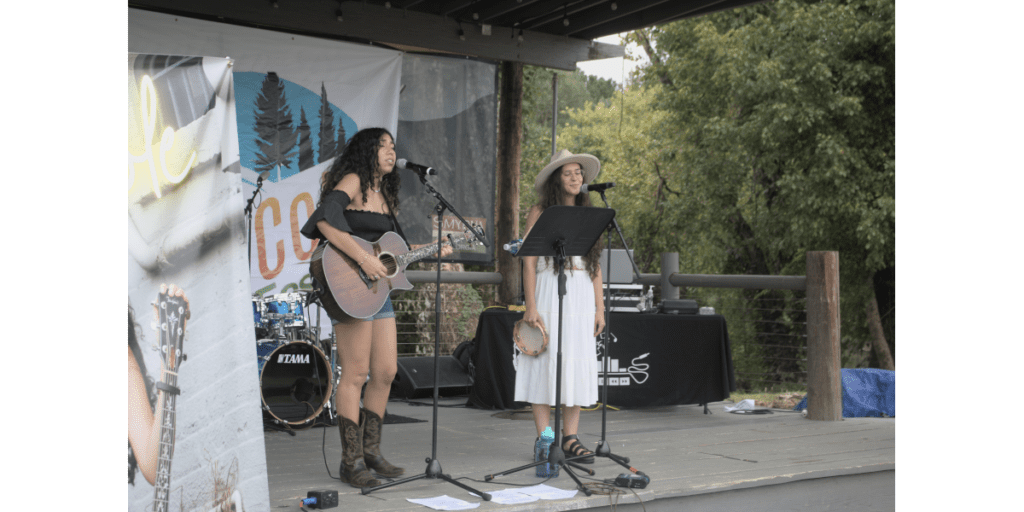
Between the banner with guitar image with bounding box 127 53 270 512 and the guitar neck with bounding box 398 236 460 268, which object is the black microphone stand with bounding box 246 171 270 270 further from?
the banner with guitar image with bounding box 127 53 270 512

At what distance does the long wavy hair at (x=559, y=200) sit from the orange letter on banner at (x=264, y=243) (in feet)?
8.05

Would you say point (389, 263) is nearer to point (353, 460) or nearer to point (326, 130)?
point (353, 460)

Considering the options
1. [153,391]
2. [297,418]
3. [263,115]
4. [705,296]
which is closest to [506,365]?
[297,418]

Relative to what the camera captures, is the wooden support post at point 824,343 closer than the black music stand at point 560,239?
No

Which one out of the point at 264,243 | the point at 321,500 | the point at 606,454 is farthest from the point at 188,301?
the point at 264,243

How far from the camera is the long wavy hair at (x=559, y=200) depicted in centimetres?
434

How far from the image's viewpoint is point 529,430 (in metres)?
5.55

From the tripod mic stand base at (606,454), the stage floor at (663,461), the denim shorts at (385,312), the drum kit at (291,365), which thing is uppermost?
the denim shorts at (385,312)

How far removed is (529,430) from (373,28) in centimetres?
316

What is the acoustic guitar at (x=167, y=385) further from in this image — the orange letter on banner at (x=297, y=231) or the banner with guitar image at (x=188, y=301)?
the orange letter on banner at (x=297, y=231)

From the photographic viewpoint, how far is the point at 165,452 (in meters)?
2.49

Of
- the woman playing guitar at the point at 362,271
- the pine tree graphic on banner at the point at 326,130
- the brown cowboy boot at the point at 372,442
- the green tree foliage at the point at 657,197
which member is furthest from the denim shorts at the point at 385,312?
the green tree foliage at the point at 657,197

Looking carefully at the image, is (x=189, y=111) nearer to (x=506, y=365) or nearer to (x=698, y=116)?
(x=506, y=365)

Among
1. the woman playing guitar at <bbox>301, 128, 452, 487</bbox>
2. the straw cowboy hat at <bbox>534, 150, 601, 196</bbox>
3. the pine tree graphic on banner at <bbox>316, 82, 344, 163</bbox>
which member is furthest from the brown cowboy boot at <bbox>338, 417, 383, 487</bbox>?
the pine tree graphic on banner at <bbox>316, 82, 344, 163</bbox>
